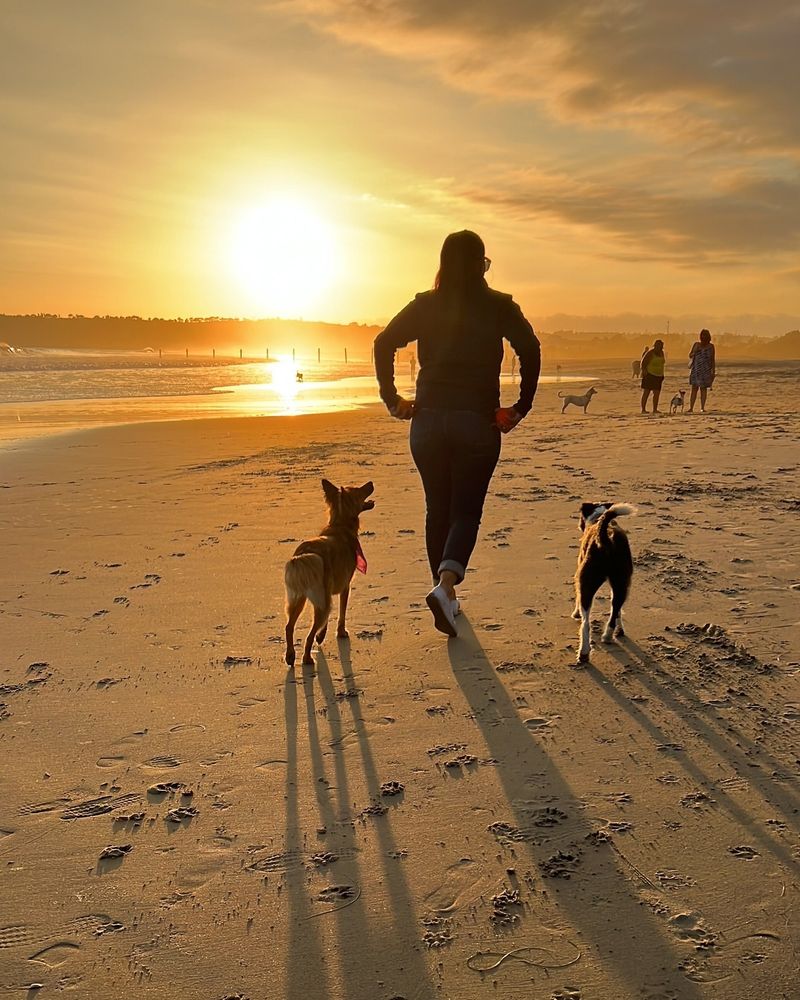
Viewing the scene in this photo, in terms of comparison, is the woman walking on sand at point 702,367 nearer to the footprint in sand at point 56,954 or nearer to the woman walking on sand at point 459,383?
the woman walking on sand at point 459,383

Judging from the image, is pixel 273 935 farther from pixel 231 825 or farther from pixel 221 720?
pixel 221 720

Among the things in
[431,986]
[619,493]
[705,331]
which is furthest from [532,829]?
[705,331]

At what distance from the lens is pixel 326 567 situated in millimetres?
4645

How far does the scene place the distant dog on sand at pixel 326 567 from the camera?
4461 mm

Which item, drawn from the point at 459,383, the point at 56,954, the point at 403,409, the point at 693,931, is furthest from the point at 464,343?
the point at 56,954

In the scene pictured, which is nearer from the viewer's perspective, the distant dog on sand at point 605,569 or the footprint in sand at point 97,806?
the footprint in sand at point 97,806

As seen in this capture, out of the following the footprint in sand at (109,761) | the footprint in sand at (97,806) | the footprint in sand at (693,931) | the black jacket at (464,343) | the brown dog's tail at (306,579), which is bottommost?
the footprint in sand at (109,761)

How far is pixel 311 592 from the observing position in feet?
14.7

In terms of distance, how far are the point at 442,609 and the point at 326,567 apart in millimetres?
771

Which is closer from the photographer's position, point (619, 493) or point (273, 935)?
point (273, 935)

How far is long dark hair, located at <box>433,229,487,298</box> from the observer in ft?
14.4

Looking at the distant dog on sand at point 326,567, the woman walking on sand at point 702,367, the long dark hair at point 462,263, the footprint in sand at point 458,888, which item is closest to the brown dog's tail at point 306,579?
the distant dog on sand at point 326,567

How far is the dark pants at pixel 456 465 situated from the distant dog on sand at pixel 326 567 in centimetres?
64

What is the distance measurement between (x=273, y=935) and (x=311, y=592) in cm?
233
